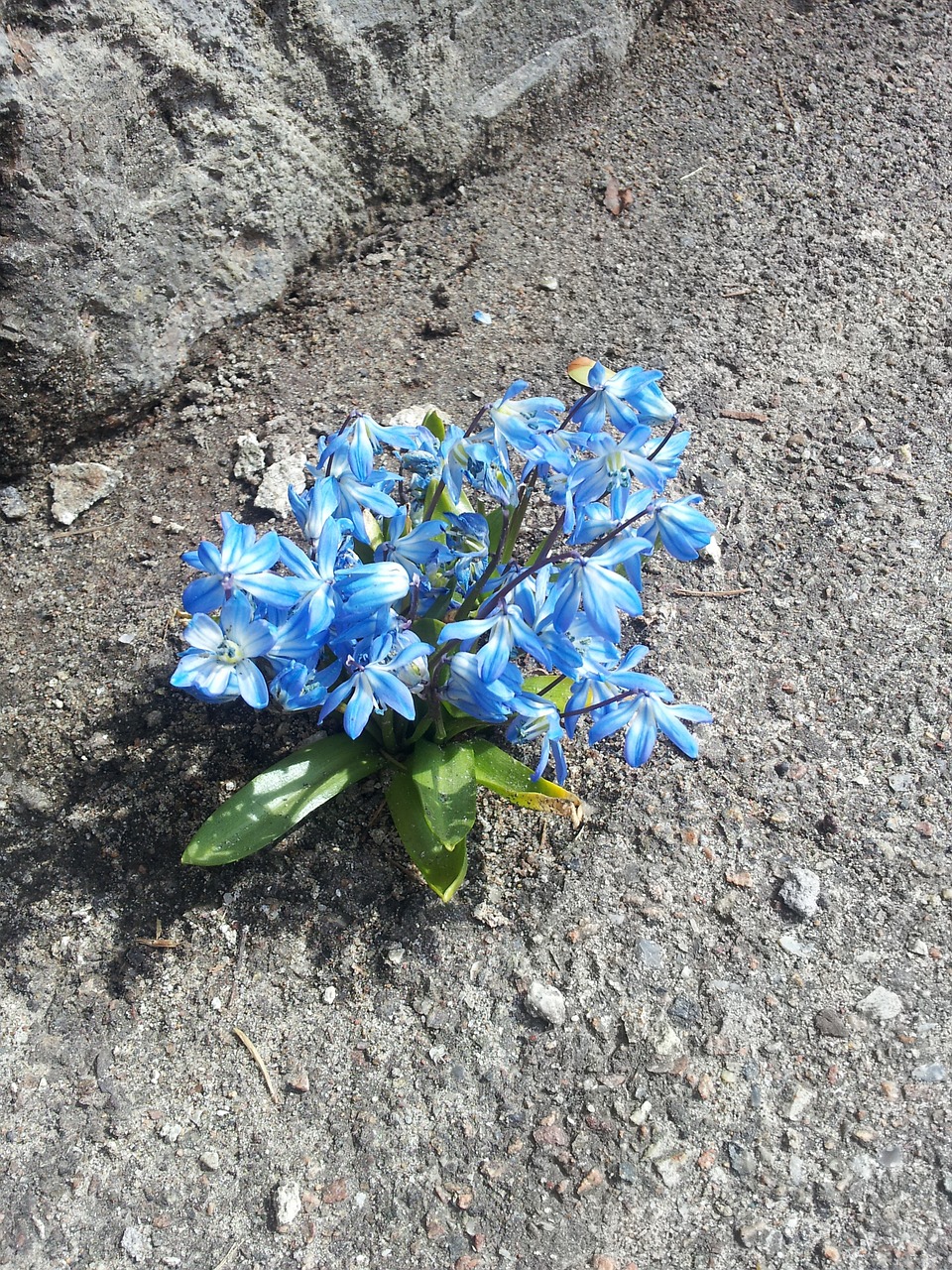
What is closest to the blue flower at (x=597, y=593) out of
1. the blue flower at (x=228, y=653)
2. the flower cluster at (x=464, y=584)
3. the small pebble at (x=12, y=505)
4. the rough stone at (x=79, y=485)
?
the flower cluster at (x=464, y=584)

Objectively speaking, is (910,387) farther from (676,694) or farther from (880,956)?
(880,956)

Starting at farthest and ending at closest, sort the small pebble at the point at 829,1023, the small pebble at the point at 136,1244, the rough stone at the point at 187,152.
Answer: the rough stone at the point at 187,152
the small pebble at the point at 829,1023
the small pebble at the point at 136,1244

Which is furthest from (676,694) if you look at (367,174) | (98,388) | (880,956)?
(367,174)

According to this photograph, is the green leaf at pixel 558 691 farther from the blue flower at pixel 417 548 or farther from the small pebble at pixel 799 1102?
the small pebble at pixel 799 1102

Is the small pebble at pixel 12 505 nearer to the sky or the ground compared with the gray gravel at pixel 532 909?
nearer to the sky

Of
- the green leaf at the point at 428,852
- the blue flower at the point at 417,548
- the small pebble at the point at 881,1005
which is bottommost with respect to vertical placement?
the small pebble at the point at 881,1005

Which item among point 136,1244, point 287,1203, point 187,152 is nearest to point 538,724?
point 287,1203

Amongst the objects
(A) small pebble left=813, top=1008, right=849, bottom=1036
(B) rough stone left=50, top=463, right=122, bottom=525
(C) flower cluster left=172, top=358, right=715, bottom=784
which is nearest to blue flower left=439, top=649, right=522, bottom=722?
(C) flower cluster left=172, top=358, right=715, bottom=784
